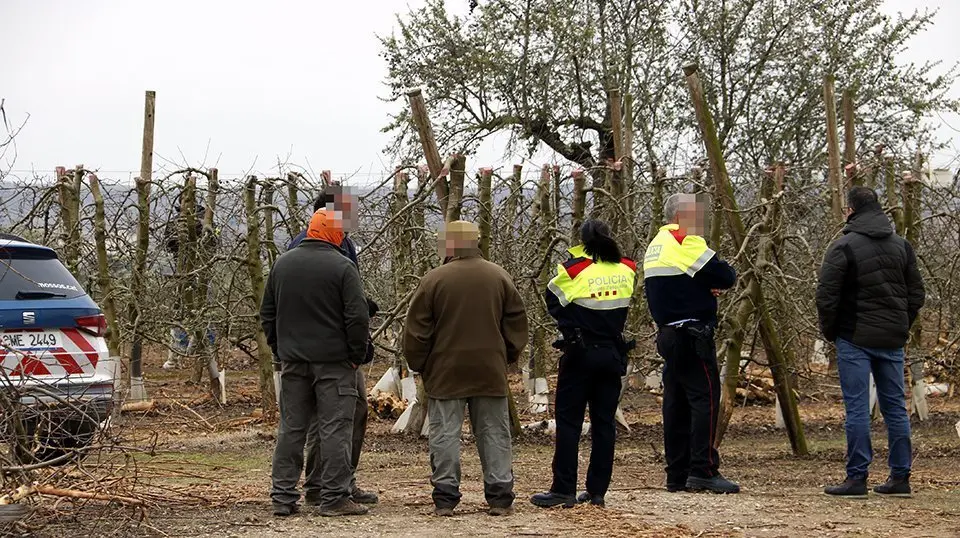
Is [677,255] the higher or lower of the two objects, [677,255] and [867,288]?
the higher

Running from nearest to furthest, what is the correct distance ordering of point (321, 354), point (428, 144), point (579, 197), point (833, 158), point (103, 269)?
1. point (321, 354)
2. point (428, 144)
3. point (579, 197)
4. point (833, 158)
5. point (103, 269)

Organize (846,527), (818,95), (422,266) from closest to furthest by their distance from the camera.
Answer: (846,527), (422,266), (818,95)

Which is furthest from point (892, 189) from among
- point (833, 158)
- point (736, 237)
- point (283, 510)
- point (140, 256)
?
point (283, 510)

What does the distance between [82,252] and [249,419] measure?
296 centimetres

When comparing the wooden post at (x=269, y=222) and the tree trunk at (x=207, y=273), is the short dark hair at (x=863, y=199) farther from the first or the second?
the tree trunk at (x=207, y=273)

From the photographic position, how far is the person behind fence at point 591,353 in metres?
7.95

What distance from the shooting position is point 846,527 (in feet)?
23.7

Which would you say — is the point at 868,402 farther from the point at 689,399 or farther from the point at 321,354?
the point at 321,354

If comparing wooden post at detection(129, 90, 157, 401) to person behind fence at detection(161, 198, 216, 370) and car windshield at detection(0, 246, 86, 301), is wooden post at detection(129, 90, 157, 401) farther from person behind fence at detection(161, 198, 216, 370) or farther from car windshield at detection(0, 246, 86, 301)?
car windshield at detection(0, 246, 86, 301)

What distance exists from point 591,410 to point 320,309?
5.98 ft

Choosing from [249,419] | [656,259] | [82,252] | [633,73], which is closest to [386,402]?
[249,419]

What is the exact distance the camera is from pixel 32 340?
9234 millimetres

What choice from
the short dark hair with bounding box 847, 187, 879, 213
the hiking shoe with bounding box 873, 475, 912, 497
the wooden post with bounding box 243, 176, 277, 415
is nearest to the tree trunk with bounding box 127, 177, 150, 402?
the wooden post with bounding box 243, 176, 277, 415

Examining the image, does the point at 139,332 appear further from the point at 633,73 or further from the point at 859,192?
the point at 633,73
